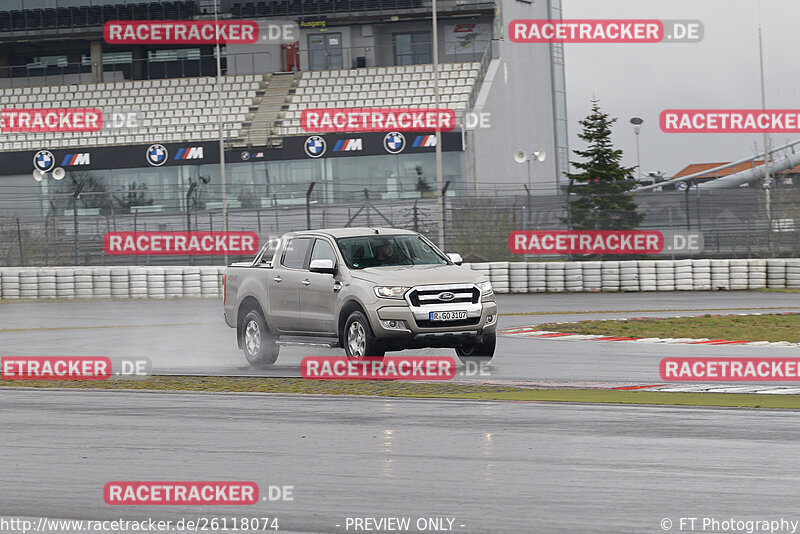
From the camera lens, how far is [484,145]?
46312 mm

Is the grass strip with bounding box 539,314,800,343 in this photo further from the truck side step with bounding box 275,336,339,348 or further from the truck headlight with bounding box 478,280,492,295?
the truck side step with bounding box 275,336,339,348

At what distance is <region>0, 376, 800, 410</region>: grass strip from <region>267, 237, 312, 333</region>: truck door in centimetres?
110

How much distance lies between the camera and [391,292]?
42.8ft

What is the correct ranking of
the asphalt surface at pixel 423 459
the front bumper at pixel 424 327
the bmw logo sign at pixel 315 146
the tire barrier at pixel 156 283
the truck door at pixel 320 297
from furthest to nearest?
the bmw logo sign at pixel 315 146 < the tire barrier at pixel 156 283 < the truck door at pixel 320 297 < the front bumper at pixel 424 327 < the asphalt surface at pixel 423 459

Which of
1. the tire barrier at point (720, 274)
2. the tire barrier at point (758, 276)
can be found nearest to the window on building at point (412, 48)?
the tire barrier at point (720, 274)

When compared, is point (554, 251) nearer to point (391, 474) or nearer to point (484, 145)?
point (484, 145)

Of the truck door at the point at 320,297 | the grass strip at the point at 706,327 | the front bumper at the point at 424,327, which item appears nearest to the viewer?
the front bumper at the point at 424,327

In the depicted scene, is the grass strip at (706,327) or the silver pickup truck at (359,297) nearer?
the silver pickup truck at (359,297)

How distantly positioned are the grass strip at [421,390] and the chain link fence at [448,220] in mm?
17858

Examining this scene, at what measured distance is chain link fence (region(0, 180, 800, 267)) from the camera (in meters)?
30.2

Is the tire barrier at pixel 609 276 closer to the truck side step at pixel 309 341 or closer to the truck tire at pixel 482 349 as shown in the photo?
the truck tire at pixel 482 349

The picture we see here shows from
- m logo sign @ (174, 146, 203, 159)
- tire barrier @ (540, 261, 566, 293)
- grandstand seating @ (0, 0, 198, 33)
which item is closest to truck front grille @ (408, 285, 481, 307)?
tire barrier @ (540, 261, 566, 293)

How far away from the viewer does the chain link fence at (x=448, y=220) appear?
30172mm

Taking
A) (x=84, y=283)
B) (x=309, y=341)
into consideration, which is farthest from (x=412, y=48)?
(x=309, y=341)
